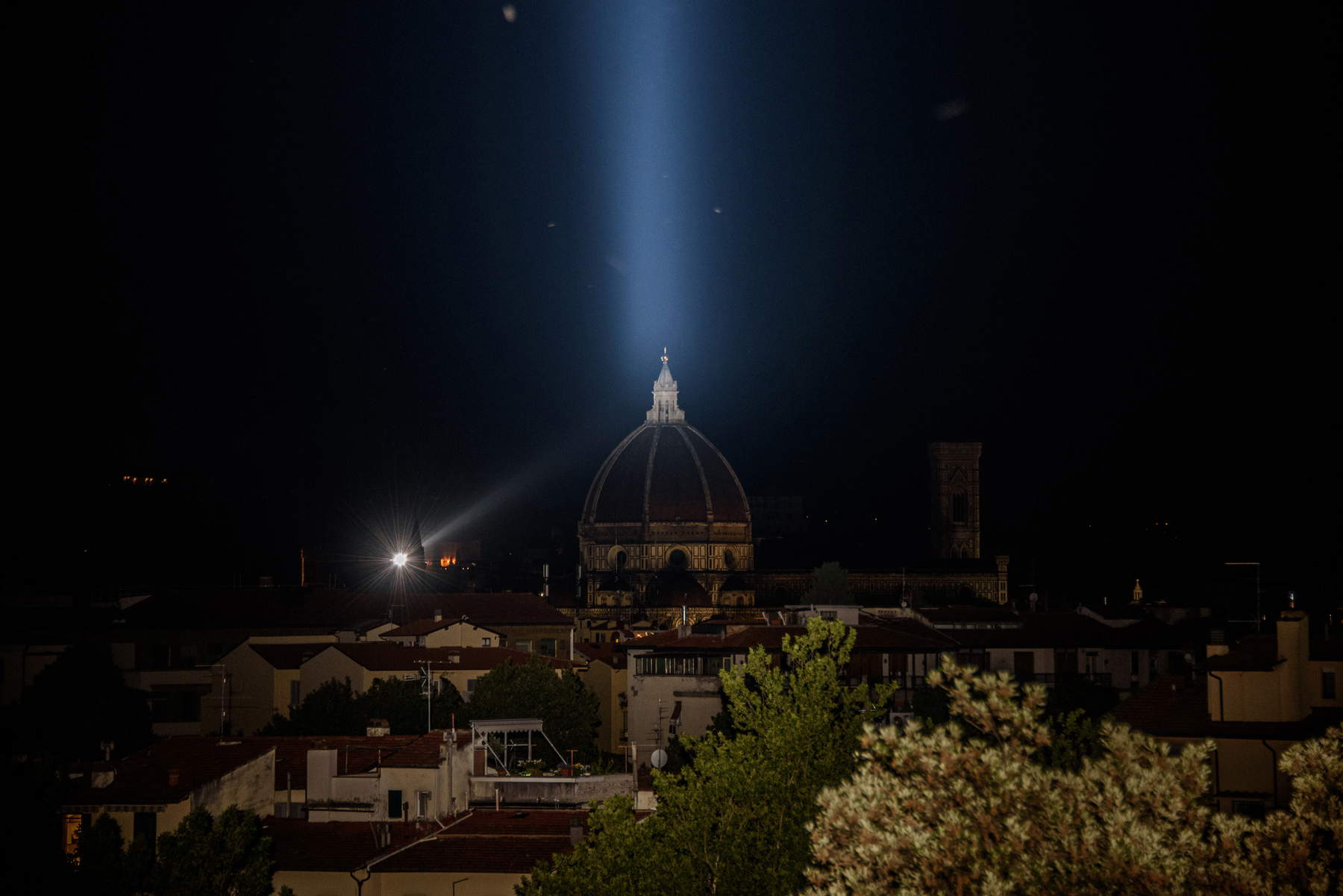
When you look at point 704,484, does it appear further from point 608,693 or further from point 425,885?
point 425,885

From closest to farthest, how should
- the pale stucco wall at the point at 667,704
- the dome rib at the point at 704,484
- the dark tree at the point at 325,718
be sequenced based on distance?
the dark tree at the point at 325,718, the pale stucco wall at the point at 667,704, the dome rib at the point at 704,484

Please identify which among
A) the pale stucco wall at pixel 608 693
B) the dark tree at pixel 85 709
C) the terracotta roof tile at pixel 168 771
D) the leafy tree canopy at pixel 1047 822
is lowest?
the pale stucco wall at pixel 608 693

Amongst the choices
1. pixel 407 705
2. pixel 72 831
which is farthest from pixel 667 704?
pixel 72 831

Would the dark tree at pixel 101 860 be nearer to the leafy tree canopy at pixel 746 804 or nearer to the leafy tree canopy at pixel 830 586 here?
the leafy tree canopy at pixel 746 804

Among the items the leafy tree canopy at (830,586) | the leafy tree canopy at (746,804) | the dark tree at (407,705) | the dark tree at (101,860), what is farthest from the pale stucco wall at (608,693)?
the leafy tree canopy at (830,586)

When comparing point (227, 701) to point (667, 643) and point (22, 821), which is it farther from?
point (22, 821)
